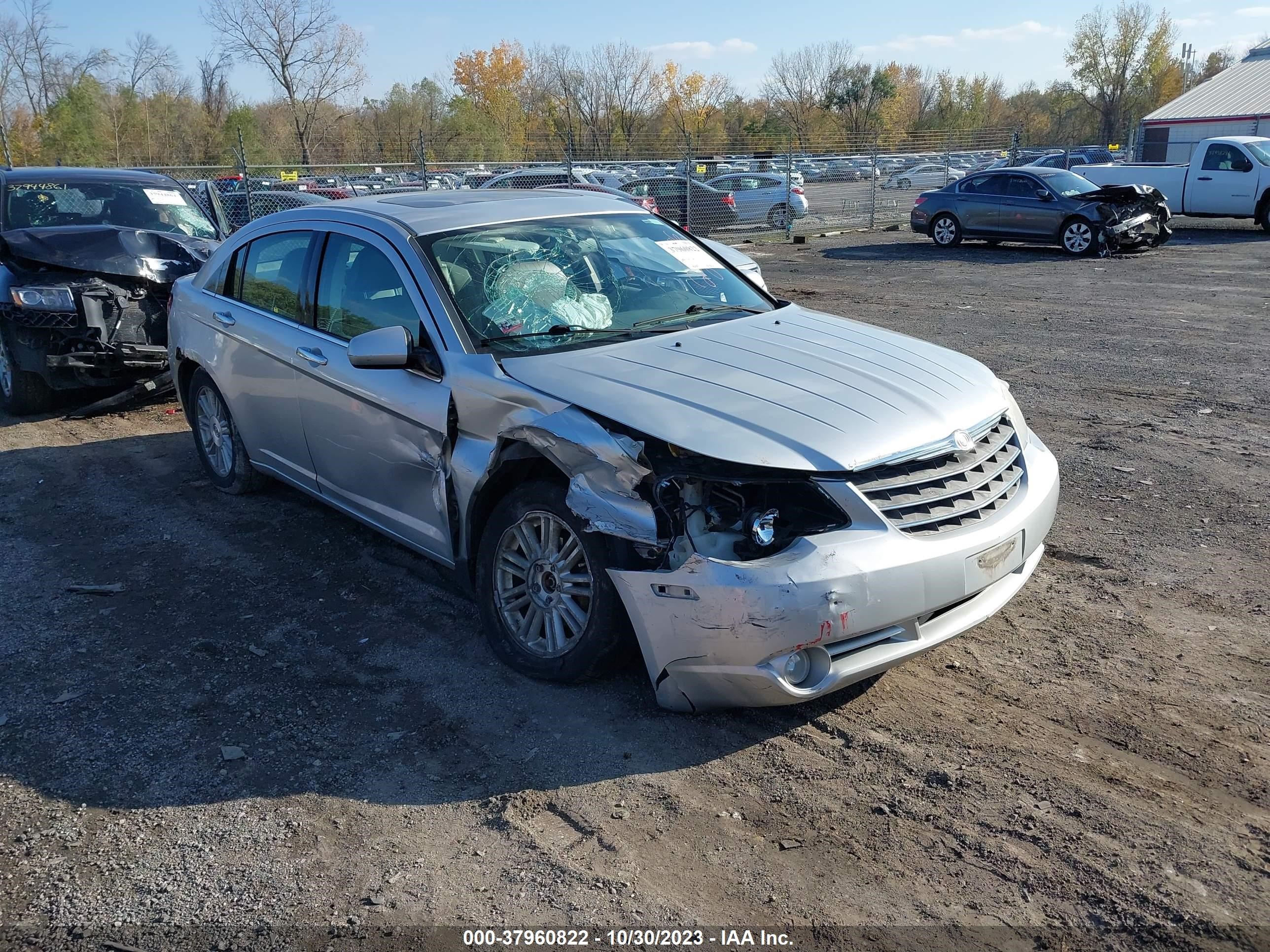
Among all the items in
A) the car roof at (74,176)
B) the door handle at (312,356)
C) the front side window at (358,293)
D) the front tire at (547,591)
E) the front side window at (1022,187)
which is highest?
the car roof at (74,176)

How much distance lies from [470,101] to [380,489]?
67.3 meters

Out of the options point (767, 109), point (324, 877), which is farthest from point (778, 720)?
point (767, 109)

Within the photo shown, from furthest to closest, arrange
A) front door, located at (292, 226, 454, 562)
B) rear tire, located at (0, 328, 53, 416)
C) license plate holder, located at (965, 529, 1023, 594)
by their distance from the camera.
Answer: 1. rear tire, located at (0, 328, 53, 416)
2. front door, located at (292, 226, 454, 562)
3. license plate holder, located at (965, 529, 1023, 594)

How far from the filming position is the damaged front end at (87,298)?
778cm

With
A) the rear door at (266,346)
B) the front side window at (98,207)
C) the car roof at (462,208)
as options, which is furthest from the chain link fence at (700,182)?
the car roof at (462,208)

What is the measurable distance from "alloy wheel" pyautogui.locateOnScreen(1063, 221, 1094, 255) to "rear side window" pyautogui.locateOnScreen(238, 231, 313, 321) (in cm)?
1617

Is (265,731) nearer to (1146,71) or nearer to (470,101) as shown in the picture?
(470,101)

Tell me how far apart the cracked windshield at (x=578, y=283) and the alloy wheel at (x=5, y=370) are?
5513 mm

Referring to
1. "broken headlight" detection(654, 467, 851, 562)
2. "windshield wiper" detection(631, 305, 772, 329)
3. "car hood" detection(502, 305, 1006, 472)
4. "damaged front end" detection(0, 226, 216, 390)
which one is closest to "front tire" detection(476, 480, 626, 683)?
"broken headlight" detection(654, 467, 851, 562)

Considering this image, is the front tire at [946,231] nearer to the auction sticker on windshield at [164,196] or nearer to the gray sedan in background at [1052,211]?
the gray sedan in background at [1052,211]

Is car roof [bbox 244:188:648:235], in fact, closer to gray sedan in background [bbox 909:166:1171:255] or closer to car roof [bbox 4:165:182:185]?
car roof [bbox 4:165:182:185]

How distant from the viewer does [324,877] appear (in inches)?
116

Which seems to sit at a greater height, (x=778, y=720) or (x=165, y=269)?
(x=165, y=269)

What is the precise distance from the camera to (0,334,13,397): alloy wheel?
822 centimetres
